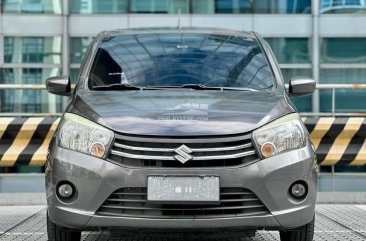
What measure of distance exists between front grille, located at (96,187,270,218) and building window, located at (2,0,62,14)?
18.9 metres

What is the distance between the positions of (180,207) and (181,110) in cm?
67

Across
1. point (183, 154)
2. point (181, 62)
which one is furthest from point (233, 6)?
point (183, 154)

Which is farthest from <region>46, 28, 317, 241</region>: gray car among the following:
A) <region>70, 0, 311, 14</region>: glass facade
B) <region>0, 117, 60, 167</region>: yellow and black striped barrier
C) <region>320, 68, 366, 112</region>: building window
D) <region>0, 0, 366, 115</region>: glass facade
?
<region>70, 0, 311, 14</region>: glass facade

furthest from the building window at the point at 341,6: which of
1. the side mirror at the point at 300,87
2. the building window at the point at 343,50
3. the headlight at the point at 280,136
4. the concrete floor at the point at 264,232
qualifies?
the headlight at the point at 280,136

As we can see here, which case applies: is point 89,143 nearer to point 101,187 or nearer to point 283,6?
point 101,187

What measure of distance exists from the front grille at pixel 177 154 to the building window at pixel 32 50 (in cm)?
1839

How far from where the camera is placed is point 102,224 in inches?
168

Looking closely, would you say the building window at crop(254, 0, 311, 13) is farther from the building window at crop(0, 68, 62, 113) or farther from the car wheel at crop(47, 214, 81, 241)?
the car wheel at crop(47, 214, 81, 241)

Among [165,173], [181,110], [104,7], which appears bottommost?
[165,173]

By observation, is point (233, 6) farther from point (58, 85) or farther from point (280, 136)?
point (280, 136)

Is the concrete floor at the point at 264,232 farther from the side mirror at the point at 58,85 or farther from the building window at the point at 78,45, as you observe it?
the building window at the point at 78,45

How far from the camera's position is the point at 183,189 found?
13.9 ft

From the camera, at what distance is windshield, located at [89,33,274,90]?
537 centimetres

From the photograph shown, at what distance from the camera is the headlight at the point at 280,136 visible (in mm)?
4355
